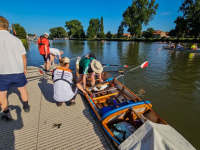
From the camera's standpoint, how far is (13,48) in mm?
2756

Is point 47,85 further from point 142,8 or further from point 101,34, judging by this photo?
point 101,34

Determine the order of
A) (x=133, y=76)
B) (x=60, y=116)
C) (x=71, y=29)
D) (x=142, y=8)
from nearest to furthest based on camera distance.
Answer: (x=60, y=116) < (x=133, y=76) < (x=142, y=8) < (x=71, y=29)

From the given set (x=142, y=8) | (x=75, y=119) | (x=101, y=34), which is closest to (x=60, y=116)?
(x=75, y=119)

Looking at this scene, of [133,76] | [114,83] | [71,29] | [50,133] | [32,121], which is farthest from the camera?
[71,29]

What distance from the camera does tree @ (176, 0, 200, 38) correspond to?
43500 mm

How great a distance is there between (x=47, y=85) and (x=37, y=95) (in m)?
1.04

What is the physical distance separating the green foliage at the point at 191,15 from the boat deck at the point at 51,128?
5864cm

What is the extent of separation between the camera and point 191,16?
45.8 meters

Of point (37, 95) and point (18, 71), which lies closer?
point (18, 71)

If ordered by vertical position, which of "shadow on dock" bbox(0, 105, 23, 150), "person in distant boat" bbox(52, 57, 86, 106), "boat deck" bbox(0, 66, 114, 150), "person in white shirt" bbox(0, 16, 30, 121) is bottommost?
"boat deck" bbox(0, 66, 114, 150)

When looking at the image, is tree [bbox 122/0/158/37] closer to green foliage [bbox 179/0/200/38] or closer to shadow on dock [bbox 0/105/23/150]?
green foliage [bbox 179/0/200/38]

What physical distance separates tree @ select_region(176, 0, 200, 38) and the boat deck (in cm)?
5866

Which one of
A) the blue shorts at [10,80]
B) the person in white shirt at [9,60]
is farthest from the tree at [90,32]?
the blue shorts at [10,80]

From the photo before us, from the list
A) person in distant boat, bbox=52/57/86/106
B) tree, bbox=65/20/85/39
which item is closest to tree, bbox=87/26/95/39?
tree, bbox=65/20/85/39
